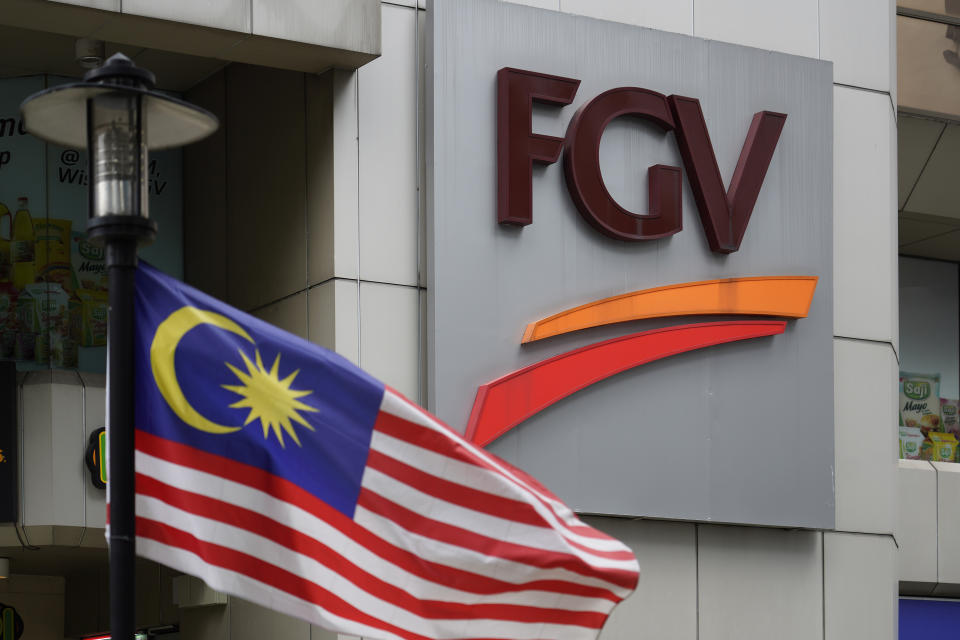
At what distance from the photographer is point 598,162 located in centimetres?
1271

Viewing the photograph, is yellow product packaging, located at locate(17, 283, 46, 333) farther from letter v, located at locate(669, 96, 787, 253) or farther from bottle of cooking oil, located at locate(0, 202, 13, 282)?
letter v, located at locate(669, 96, 787, 253)

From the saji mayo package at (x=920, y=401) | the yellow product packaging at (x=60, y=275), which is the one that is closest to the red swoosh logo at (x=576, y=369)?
the yellow product packaging at (x=60, y=275)

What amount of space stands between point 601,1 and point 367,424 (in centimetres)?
723

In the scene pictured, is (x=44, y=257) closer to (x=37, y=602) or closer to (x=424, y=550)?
(x=37, y=602)

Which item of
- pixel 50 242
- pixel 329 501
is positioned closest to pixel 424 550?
pixel 329 501

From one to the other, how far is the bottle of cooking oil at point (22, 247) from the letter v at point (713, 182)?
6.03 metres

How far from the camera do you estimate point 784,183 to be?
45.1ft

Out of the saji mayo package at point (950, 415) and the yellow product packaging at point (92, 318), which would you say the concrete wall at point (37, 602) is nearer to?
the yellow product packaging at point (92, 318)

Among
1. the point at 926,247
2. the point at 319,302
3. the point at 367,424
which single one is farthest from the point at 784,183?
the point at 926,247

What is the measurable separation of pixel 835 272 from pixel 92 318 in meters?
6.94

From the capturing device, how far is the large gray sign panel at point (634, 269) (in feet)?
39.7

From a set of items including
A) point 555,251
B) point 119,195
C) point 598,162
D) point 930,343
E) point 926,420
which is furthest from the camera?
point 930,343

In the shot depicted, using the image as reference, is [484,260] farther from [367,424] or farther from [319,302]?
[367,424]

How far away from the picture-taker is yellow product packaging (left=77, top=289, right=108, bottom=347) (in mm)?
14102
